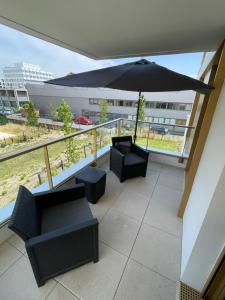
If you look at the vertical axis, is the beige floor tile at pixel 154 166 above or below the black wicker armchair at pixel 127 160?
below

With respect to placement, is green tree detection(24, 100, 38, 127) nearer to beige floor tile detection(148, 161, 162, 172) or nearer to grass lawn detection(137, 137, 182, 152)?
grass lawn detection(137, 137, 182, 152)

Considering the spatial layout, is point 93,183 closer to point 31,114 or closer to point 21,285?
point 21,285

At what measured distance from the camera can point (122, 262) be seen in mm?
1582

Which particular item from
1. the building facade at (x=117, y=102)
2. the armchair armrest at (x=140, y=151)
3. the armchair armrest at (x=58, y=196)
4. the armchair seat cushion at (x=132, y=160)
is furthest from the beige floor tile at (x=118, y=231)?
the building facade at (x=117, y=102)

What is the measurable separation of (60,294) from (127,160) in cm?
226

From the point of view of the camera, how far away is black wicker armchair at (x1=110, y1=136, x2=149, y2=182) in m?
2.94

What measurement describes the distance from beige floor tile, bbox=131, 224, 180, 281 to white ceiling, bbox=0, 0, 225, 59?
2.65 meters

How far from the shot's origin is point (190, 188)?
2051mm

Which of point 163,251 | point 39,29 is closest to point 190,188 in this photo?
point 163,251

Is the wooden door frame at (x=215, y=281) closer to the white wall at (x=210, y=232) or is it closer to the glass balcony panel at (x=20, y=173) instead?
the white wall at (x=210, y=232)

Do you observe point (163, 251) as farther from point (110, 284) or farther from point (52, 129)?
point (52, 129)

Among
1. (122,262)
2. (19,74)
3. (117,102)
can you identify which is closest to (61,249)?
(122,262)

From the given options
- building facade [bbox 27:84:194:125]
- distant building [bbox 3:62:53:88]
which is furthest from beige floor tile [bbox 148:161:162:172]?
distant building [bbox 3:62:53:88]

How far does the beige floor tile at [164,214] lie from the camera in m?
2.05
